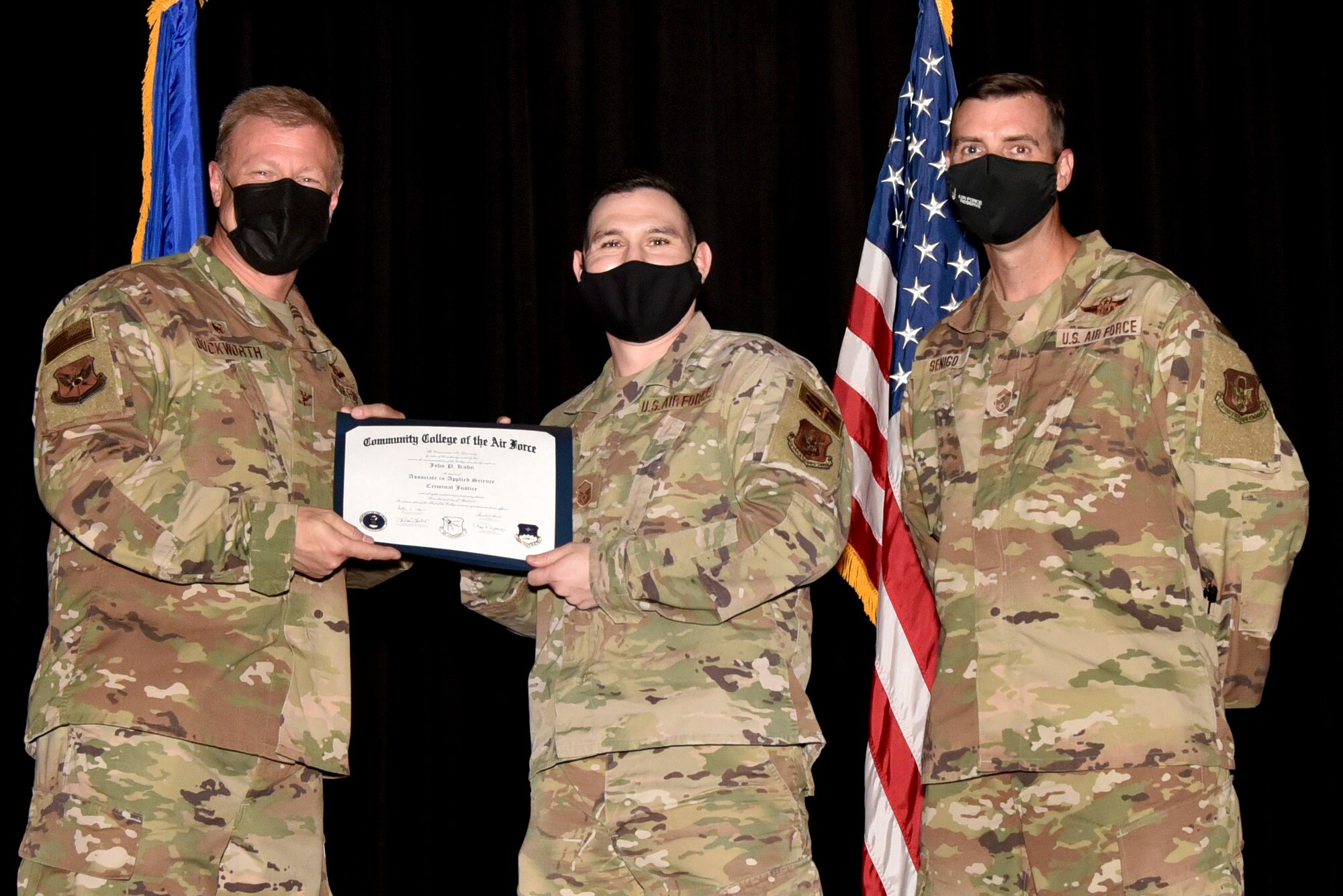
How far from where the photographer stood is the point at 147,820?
221cm

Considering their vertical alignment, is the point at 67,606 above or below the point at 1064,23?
below

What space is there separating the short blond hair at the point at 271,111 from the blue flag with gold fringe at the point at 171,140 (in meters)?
1.14

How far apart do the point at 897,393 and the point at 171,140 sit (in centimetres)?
234

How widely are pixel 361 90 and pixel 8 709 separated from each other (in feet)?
7.68

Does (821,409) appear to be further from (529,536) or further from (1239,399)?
(1239,399)

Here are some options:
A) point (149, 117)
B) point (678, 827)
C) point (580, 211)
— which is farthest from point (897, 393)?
point (149, 117)

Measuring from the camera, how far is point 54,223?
445 cm

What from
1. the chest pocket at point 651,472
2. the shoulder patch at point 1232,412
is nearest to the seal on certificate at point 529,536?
the chest pocket at point 651,472

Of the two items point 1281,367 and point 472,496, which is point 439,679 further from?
point 1281,367

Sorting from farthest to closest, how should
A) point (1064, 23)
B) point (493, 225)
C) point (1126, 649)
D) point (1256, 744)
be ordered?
point (493, 225) < point (1064, 23) < point (1256, 744) < point (1126, 649)

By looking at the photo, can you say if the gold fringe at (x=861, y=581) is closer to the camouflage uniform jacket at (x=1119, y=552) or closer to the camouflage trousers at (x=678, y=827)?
the camouflage uniform jacket at (x=1119, y=552)

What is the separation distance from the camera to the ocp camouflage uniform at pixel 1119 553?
85.7 inches

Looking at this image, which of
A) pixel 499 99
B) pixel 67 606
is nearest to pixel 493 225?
pixel 499 99

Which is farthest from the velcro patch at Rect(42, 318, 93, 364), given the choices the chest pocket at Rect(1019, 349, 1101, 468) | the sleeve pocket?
the chest pocket at Rect(1019, 349, 1101, 468)
